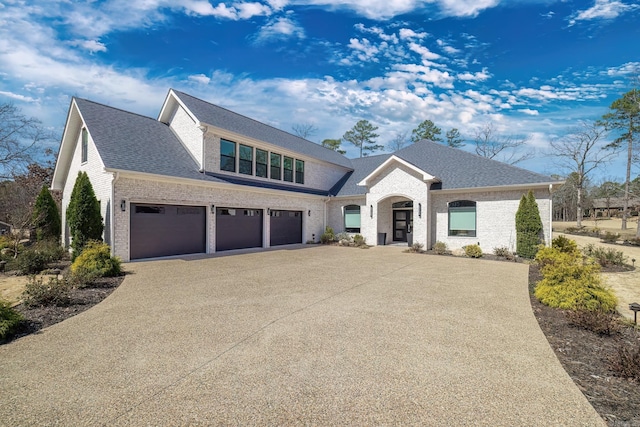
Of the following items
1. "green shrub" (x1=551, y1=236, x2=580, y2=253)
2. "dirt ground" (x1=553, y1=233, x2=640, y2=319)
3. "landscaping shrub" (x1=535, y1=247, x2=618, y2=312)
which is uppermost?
"green shrub" (x1=551, y1=236, x2=580, y2=253)

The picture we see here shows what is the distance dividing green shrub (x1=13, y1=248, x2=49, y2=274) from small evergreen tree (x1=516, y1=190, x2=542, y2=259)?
64.1ft

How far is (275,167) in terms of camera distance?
715 inches

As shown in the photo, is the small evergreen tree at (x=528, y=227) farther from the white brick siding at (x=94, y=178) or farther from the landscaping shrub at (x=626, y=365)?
the white brick siding at (x=94, y=178)

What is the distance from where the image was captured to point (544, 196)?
14.2 metres

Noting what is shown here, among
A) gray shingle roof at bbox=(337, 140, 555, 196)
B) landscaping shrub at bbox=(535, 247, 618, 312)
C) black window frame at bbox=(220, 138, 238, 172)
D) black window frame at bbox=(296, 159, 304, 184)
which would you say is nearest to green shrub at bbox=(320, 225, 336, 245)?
gray shingle roof at bbox=(337, 140, 555, 196)

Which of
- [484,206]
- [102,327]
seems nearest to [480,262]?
[484,206]

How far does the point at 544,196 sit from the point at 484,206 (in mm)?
2570

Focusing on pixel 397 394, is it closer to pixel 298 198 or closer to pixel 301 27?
pixel 301 27

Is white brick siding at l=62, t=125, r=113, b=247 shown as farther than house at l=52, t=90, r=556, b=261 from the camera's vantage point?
No

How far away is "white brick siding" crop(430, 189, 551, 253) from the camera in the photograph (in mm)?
14188

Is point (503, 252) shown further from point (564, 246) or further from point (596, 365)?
point (596, 365)

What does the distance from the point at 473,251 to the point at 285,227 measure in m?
10.5

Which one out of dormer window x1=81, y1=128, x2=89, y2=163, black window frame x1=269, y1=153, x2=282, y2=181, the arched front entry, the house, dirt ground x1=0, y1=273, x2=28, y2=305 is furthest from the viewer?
the arched front entry

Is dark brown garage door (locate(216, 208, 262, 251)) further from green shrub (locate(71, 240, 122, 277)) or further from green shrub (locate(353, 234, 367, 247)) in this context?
green shrub (locate(353, 234, 367, 247))
